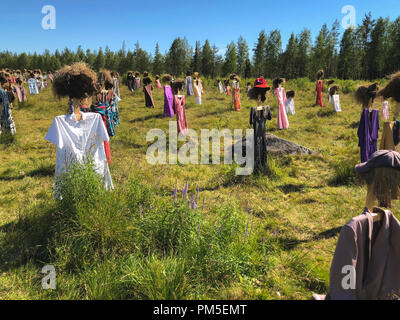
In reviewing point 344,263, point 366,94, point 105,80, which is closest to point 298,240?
point 344,263

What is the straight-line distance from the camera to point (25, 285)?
8.59 feet

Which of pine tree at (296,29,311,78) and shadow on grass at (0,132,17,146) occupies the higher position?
pine tree at (296,29,311,78)

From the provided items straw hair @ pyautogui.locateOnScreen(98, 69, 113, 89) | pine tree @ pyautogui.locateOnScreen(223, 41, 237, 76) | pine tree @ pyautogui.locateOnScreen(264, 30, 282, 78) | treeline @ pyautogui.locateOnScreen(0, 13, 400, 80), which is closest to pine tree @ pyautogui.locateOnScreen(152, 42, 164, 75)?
treeline @ pyautogui.locateOnScreen(0, 13, 400, 80)

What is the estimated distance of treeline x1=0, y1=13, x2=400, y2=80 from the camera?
39.1m

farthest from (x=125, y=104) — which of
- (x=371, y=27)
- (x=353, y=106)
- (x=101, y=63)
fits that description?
(x=101, y=63)

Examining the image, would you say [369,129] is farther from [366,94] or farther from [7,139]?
[7,139]

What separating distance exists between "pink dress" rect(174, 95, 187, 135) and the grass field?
3.36m

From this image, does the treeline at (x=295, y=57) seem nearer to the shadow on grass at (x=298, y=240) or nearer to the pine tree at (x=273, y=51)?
the pine tree at (x=273, y=51)

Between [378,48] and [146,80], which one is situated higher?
[378,48]

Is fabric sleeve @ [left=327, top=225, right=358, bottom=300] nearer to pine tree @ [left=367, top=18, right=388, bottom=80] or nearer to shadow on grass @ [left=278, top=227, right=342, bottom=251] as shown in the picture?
shadow on grass @ [left=278, top=227, right=342, bottom=251]

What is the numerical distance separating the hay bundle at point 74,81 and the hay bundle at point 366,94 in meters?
4.77

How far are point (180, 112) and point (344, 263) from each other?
8.11m

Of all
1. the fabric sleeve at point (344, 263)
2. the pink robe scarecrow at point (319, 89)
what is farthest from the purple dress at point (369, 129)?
the pink robe scarecrow at point (319, 89)

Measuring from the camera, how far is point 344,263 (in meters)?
1.64
